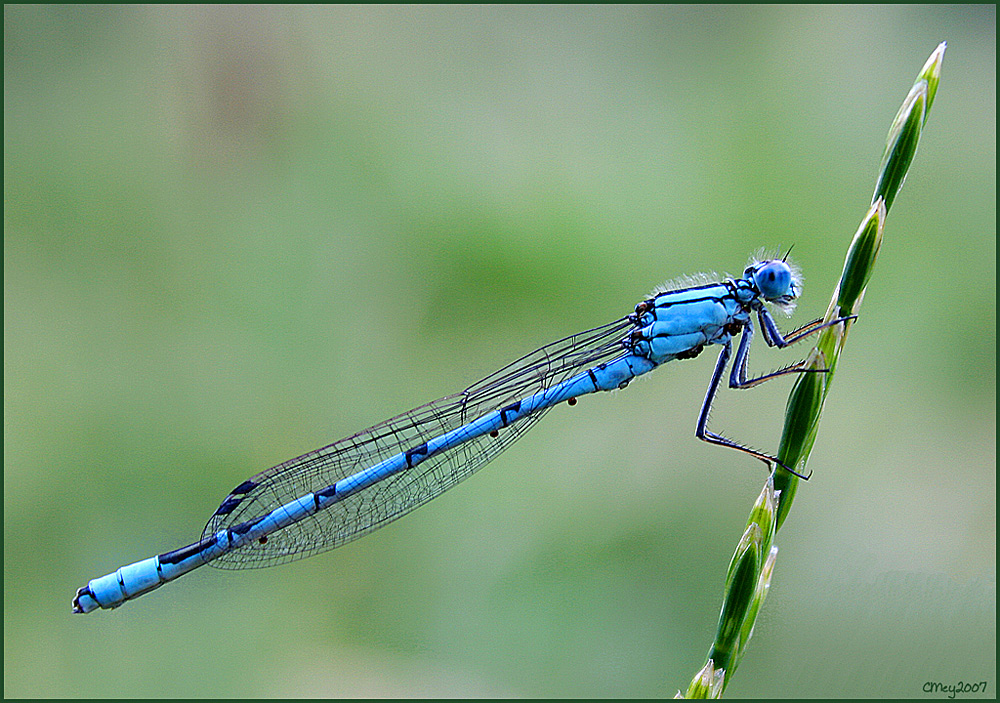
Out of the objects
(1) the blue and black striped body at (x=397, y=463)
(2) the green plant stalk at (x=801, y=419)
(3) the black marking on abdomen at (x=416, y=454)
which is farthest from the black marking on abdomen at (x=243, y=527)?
(2) the green plant stalk at (x=801, y=419)

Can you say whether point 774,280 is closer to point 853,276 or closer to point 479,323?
point 853,276

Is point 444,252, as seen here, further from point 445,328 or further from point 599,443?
point 599,443

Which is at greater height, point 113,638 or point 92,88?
point 92,88

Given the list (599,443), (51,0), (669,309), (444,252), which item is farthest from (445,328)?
(51,0)

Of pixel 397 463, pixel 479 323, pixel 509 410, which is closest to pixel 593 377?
pixel 509 410

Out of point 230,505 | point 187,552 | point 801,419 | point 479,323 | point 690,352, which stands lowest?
point 801,419

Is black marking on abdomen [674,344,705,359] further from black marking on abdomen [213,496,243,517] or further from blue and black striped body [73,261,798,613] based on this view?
black marking on abdomen [213,496,243,517]

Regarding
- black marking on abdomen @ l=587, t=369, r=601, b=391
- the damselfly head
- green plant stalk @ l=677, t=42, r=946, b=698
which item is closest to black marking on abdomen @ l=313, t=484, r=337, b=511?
black marking on abdomen @ l=587, t=369, r=601, b=391
